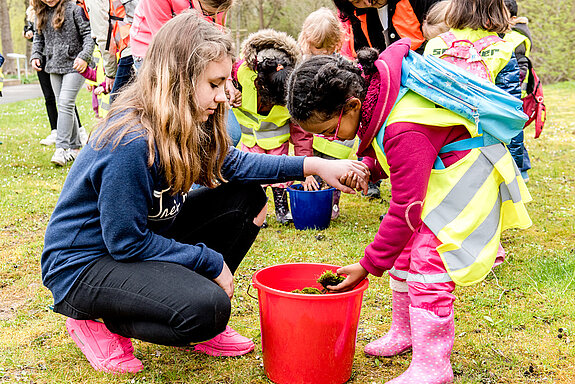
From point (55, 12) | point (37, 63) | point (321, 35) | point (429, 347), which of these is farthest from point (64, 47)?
point (429, 347)

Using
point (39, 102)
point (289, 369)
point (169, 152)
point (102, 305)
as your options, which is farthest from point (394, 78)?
point (39, 102)

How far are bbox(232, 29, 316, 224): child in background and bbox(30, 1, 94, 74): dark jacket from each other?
2643 millimetres

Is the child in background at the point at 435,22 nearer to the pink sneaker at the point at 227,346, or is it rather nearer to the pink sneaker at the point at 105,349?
the pink sneaker at the point at 227,346

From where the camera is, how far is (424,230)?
6.97 ft

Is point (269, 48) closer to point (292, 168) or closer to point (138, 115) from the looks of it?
point (292, 168)

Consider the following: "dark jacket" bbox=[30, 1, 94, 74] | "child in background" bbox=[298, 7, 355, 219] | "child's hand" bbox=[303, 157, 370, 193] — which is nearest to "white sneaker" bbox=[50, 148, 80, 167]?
"dark jacket" bbox=[30, 1, 94, 74]

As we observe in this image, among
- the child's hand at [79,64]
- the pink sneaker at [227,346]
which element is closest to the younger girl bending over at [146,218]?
the pink sneaker at [227,346]

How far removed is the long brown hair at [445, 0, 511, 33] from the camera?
3357 mm

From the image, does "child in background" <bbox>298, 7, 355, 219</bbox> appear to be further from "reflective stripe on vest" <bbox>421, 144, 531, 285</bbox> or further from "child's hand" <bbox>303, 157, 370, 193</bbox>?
"reflective stripe on vest" <bbox>421, 144, 531, 285</bbox>

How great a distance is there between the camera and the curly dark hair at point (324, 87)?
202 centimetres

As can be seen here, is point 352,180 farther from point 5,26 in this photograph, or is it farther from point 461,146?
point 5,26

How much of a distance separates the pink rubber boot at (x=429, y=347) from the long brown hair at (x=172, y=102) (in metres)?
0.99

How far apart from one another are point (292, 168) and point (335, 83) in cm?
53

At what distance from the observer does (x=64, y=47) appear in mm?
6055
